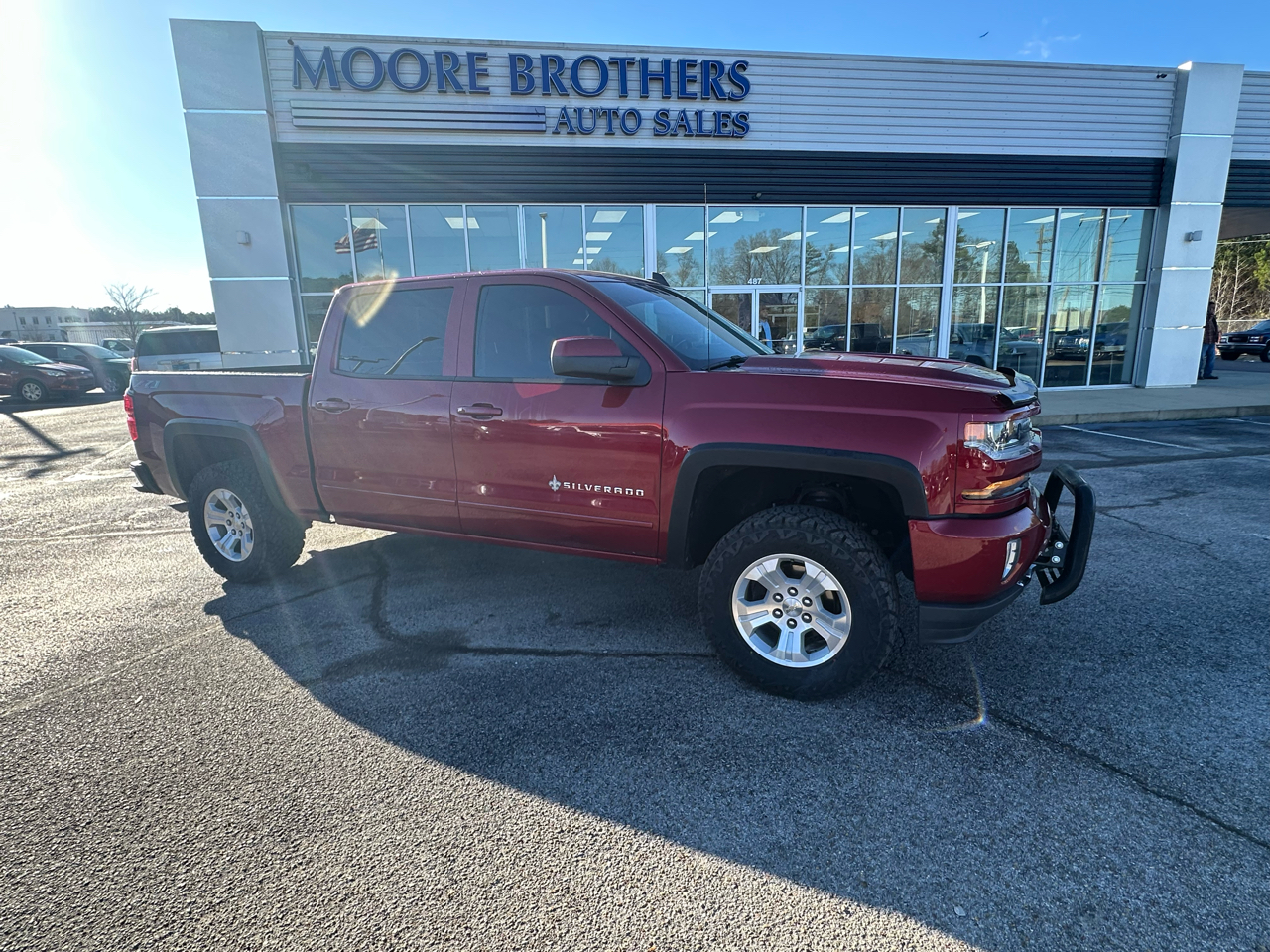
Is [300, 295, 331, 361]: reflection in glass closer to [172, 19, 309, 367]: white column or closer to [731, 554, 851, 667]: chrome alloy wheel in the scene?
[172, 19, 309, 367]: white column

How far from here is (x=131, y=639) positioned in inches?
147

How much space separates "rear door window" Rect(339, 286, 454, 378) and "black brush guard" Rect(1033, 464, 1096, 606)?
3.27m

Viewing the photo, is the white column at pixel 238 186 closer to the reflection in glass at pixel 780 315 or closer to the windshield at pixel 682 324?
the reflection in glass at pixel 780 315

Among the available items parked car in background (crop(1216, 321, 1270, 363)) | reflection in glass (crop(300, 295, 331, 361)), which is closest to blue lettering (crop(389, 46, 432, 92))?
reflection in glass (crop(300, 295, 331, 361))

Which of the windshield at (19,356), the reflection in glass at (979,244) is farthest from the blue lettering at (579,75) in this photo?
the windshield at (19,356)

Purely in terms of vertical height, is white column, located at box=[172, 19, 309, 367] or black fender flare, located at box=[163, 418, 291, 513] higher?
white column, located at box=[172, 19, 309, 367]

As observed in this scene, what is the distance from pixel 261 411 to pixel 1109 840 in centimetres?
475

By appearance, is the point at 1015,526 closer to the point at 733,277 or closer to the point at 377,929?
the point at 377,929

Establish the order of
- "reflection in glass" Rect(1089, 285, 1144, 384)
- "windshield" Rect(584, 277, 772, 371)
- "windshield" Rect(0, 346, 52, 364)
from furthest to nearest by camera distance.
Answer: "windshield" Rect(0, 346, 52, 364), "reflection in glass" Rect(1089, 285, 1144, 384), "windshield" Rect(584, 277, 772, 371)

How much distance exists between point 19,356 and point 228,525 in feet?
64.7

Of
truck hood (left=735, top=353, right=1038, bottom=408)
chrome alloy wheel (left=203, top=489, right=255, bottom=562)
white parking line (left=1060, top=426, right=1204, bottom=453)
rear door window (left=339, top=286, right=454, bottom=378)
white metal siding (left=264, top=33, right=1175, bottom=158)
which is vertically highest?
white metal siding (left=264, top=33, right=1175, bottom=158)

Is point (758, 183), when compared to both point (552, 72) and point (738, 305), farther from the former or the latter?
point (552, 72)

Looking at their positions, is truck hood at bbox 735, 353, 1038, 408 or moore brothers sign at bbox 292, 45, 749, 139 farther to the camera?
moore brothers sign at bbox 292, 45, 749, 139

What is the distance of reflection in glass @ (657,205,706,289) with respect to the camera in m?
13.6
